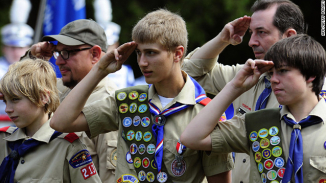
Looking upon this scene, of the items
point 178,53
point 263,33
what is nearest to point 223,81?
point 263,33

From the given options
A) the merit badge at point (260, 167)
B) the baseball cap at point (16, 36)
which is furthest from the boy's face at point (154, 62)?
the baseball cap at point (16, 36)

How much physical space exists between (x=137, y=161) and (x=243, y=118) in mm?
784

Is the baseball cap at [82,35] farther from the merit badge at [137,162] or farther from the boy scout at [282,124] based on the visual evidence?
the boy scout at [282,124]

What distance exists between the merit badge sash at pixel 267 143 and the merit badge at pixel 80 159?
1273mm

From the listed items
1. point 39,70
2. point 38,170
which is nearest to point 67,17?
point 39,70

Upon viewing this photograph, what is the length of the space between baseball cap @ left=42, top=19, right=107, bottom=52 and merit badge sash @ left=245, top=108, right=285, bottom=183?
1.88 metres

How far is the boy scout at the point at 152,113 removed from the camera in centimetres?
324

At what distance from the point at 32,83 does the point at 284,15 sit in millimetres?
2092

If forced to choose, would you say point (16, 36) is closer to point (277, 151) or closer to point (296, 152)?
point (277, 151)

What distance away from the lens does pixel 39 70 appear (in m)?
3.86

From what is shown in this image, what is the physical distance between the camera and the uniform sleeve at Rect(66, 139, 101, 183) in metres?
3.60

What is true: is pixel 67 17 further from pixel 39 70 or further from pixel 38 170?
pixel 38 170

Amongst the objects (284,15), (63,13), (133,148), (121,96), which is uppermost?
(284,15)

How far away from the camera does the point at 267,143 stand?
9.89ft
